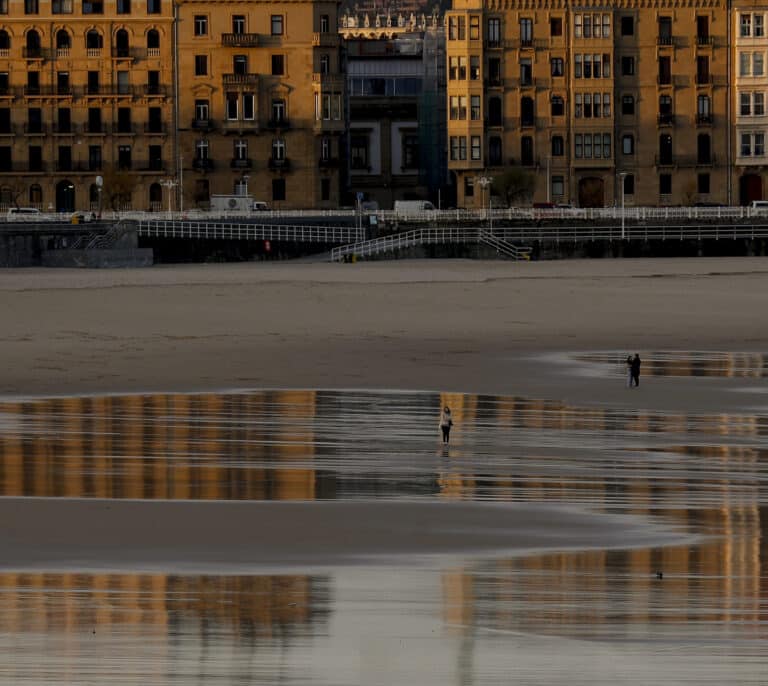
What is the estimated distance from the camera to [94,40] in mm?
125000

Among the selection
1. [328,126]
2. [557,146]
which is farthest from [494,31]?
[328,126]

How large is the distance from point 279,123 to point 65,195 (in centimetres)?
1367

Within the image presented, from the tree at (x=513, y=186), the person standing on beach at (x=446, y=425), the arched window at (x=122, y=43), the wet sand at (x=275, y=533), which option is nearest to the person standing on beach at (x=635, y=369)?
the person standing on beach at (x=446, y=425)

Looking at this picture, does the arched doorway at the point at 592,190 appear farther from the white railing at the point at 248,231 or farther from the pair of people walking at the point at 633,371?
the pair of people walking at the point at 633,371

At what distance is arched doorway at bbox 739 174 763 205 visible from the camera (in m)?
127

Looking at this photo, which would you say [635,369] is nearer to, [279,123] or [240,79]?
[240,79]

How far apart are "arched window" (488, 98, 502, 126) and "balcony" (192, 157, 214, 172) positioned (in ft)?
55.8

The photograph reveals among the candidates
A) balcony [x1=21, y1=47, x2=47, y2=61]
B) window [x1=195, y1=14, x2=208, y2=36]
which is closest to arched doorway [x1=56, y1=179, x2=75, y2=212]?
balcony [x1=21, y1=47, x2=47, y2=61]

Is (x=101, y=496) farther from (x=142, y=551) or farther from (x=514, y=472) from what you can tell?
(x=514, y=472)

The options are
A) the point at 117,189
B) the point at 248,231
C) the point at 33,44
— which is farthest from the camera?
the point at 33,44

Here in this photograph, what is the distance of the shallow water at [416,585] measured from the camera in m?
18.5

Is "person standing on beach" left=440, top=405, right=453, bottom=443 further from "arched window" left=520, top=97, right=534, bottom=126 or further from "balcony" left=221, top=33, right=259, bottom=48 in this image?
"arched window" left=520, top=97, right=534, bottom=126

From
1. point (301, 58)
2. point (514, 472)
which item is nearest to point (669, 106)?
point (301, 58)

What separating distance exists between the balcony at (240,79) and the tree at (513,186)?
15518 mm
